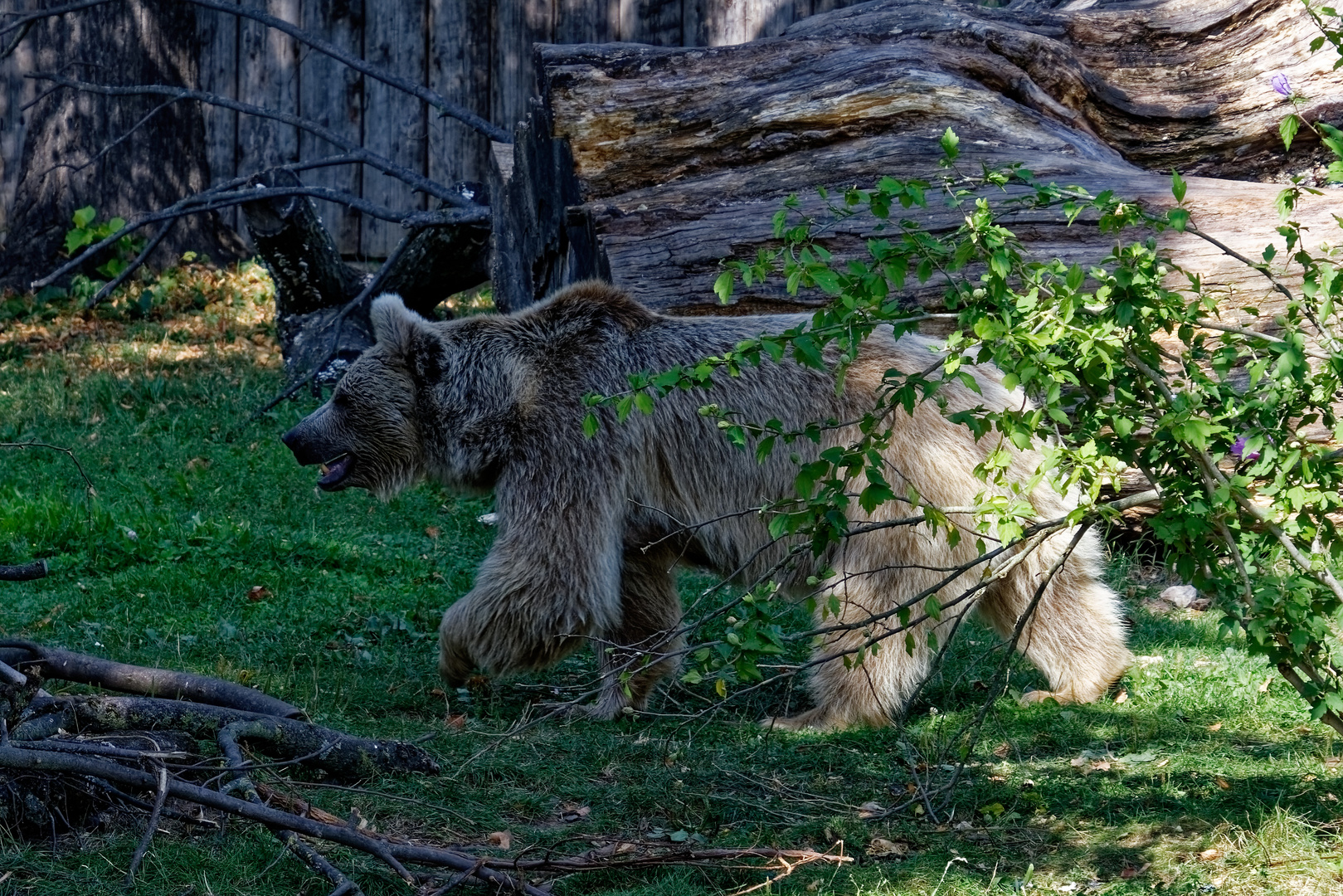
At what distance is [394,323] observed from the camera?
602cm

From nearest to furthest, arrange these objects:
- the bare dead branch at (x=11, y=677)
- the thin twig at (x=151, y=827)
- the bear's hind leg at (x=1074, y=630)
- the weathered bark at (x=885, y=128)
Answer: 1. the thin twig at (x=151, y=827)
2. the bare dead branch at (x=11, y=677)
3. the bear's hind leg at (x=1074, y=630)
4. the weathered bark at (x=885, y=128)

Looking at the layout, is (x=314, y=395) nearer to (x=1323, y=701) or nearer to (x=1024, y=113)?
(x=1024, y=113)

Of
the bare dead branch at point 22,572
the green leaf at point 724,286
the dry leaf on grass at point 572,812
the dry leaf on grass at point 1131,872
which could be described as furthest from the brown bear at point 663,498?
the bare dead branch at point 22,572

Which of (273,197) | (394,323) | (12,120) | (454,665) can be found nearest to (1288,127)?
(454,665)

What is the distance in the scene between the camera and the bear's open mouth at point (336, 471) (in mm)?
6156

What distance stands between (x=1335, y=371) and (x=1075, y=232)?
3.81 meters

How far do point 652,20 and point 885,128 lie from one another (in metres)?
5.21

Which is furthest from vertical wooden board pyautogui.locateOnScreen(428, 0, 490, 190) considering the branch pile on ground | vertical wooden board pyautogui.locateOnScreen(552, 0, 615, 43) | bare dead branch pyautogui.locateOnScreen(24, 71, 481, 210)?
the branch pile on ground

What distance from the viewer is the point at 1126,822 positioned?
3955 mm

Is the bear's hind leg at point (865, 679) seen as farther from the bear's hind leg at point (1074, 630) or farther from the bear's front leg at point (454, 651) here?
the bear's front leg at point (454, 651)

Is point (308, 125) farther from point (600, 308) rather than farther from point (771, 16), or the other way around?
point (600, 308)

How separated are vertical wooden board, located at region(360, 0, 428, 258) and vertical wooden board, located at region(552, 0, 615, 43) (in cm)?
118

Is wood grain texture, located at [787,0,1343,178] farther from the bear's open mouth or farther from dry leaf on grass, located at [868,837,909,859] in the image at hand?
dry leaf on grass, located at [868,837,909,859]

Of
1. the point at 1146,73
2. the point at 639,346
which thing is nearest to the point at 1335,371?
the point at 639,346
